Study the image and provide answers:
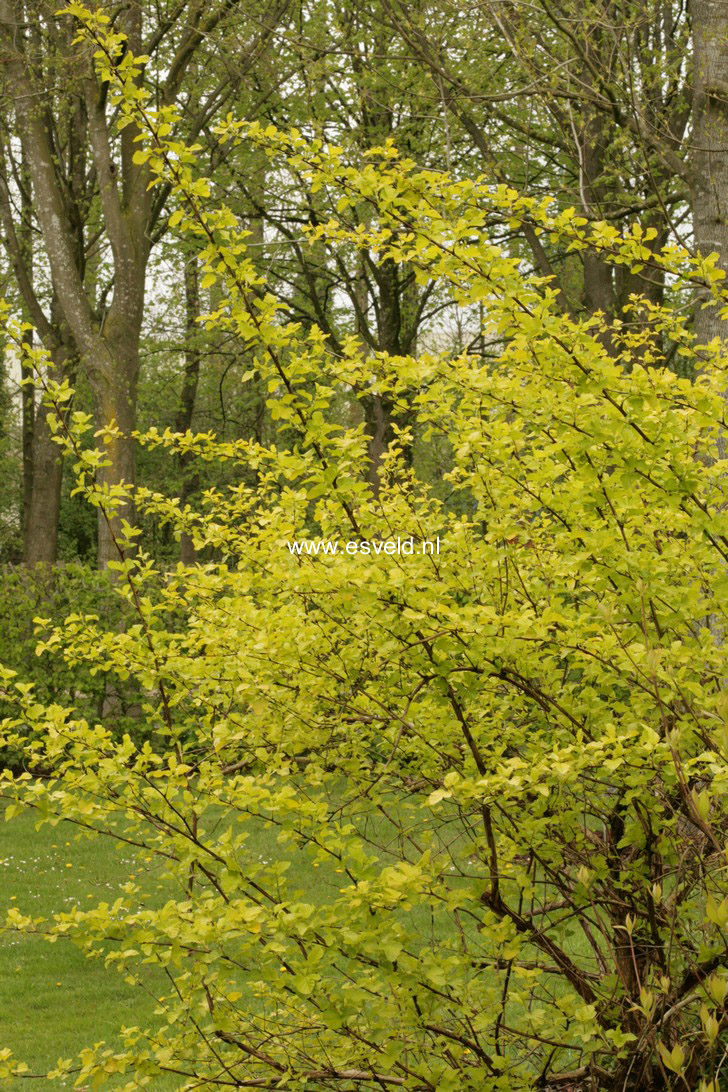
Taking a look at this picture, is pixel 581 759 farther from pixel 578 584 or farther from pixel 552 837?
pixel 578 584

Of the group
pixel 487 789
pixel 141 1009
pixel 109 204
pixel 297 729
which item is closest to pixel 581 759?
pixel 487 789

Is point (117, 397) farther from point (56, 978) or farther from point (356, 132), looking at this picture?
point (56, 978)

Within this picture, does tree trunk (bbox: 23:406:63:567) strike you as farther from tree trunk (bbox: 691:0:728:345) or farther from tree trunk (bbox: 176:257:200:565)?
tree trunk (bbox: 691:0:728:345)

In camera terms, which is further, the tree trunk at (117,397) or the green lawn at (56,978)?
the tree trunk at (117,397)

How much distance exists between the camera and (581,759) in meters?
2.49

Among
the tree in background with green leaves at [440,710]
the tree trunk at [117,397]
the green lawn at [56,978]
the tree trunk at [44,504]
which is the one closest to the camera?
the tree in background with green leaves at [440,710]

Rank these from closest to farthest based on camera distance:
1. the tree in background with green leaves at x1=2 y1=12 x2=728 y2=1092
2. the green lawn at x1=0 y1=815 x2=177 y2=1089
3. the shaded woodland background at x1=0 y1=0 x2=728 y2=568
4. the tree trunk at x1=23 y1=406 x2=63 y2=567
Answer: the tree in background with green leaves at x1=2 y1=12 x2=728 y2=1092 → the green lawn at x1=0 y1=815 x2=177 y2=1089 → the shaded woodland background at x1=0 y1=0 x2=728 y2=568 → the tree trunk at x1=23 y1=406 x2=63 y2=567

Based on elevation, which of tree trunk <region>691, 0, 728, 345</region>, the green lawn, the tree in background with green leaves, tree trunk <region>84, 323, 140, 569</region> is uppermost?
tree trunk <region>691, 0, 728, 345</region>

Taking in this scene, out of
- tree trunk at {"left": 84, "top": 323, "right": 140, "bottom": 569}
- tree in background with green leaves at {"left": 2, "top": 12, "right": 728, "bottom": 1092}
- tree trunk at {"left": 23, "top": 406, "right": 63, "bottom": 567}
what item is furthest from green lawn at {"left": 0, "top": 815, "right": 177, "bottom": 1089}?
tree trunk at {"left": 23, "top": 406, "right": 63, "bottom": 567}

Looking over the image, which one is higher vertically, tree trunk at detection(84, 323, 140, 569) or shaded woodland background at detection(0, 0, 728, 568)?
shaded woodland background at detection(0, 0, 728, 568)

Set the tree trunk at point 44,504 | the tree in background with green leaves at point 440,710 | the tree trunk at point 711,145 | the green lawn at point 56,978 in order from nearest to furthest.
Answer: the tree in background with green leaves at point 440,710 < the green lawn at point 56,978 < the tree trunk at point 711,145 < the tree trunk at point 44,504

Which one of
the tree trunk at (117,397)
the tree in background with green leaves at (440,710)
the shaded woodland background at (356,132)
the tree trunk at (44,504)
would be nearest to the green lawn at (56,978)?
the tree in background with green leaves at (440,710)

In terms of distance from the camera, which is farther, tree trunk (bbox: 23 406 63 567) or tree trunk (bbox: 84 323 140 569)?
tree trunk (bbox: 23 406 63 567)

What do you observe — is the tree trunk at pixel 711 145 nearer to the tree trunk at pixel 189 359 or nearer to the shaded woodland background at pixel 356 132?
the shaded woodland background at pixel 356 132
